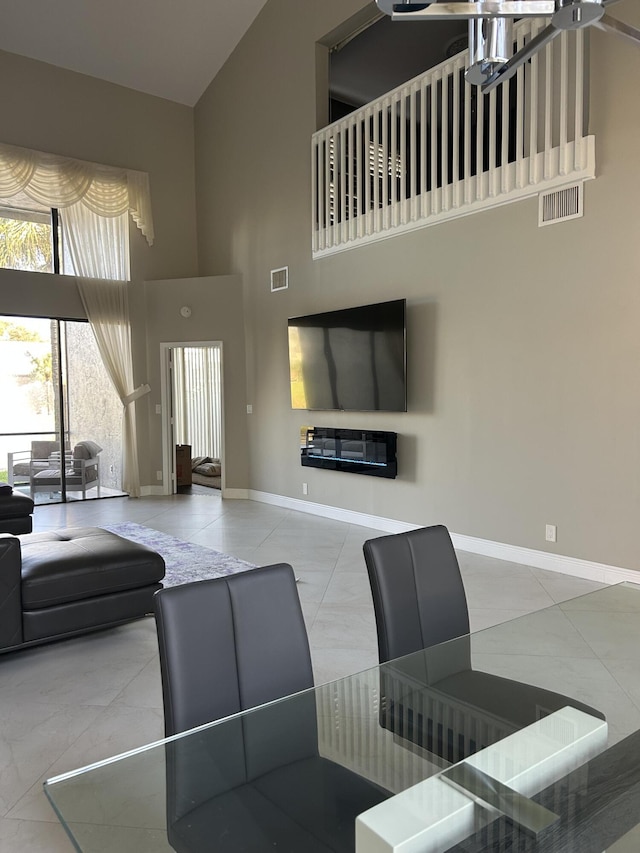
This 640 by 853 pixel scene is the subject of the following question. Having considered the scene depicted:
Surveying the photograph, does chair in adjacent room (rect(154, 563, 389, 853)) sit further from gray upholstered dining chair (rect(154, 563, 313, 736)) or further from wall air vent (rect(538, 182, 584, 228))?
wall air vent (rect(538, 182, 584, 228))

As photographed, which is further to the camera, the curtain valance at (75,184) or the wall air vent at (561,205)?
the curtain valance at (75,184)

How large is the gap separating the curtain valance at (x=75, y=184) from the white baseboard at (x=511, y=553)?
4455 mm

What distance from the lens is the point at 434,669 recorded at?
1.61m

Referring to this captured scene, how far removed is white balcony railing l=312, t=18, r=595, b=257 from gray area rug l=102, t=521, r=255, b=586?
3182 mm

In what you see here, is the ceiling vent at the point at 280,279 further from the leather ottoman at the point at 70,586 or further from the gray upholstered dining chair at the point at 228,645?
the gray upholstered dining chair at the point at 228,645

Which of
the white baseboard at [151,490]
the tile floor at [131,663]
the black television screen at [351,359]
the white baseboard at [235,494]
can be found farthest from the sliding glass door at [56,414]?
the black television screen at [351,359]

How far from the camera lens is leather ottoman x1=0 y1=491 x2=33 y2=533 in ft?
17.0

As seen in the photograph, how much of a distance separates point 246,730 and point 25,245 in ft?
24.8

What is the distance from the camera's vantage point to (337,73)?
23.7ft

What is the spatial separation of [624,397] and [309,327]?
3.35m

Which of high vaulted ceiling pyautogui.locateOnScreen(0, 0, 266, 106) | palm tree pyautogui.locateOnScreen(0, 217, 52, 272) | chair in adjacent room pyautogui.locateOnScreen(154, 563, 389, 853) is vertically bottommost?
chair in adjacent room pyautogui.locateOnScreen(154, 563, 389, 853)

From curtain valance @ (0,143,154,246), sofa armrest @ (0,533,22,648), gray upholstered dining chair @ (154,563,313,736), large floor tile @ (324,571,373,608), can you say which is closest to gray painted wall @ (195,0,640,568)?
large floor tile @ (324,571,373,608)

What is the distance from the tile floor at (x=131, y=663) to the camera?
2.11 metres

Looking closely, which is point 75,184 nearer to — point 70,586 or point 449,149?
point 449,149
